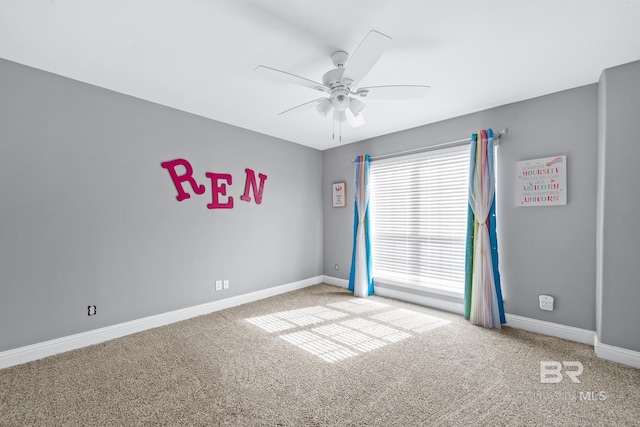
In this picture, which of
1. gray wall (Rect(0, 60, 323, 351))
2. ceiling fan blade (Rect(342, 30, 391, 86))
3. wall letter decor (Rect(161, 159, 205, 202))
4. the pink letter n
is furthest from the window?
wall letter decor (Rect(161, 159, 205, 202))

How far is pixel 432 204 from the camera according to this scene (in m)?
3.69

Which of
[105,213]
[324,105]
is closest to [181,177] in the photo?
[105,213]

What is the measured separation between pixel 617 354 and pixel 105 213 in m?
4.61

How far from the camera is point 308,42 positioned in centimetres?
200

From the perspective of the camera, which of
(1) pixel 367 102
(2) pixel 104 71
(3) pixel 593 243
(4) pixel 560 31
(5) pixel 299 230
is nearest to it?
(4) pixel 560 31

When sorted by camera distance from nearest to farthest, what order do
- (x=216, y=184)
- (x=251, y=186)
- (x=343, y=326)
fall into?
1. (x=343, y=326)
2. (x=216, y=184)
3. (x=251, y=186)

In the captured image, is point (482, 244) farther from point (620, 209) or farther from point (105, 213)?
point (105, 213)

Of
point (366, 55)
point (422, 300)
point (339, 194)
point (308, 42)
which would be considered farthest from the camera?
point (339, 194)

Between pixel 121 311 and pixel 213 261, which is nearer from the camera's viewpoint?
pixel 121 311

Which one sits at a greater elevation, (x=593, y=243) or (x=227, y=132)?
(x=227, y=132)

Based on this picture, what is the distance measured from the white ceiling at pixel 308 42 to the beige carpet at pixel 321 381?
7.15 feet

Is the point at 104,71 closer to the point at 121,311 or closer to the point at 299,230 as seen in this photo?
the point at 121,311

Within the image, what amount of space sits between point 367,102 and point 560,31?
1.58 m

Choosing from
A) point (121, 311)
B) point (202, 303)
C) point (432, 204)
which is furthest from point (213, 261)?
point (432, 204)
